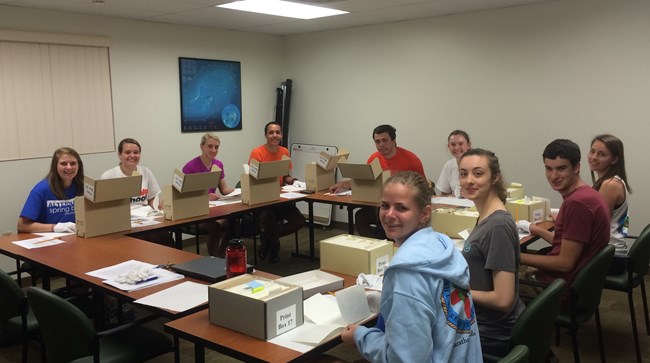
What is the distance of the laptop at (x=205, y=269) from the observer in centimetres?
241

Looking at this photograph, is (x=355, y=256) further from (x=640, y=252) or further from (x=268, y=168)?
(x=268, y=168)

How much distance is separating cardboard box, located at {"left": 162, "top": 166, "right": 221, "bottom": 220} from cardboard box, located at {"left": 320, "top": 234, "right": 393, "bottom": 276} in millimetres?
1637

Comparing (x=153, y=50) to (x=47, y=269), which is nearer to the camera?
(x=47, y=269)

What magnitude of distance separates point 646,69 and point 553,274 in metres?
2.69

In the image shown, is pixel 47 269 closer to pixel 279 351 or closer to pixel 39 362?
pixel 39 362

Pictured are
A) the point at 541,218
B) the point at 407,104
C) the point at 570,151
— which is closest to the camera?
the point at 570,151

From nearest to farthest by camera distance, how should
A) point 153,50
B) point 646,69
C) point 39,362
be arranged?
point 39,362, point 646,69, point 153,50

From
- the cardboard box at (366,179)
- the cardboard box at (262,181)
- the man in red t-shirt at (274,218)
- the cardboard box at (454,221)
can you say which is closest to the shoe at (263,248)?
the man in red t-shirt at (274,218)

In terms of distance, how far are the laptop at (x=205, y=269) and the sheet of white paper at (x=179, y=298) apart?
62mm

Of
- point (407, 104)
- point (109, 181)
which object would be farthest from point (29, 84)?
point (407, 104)

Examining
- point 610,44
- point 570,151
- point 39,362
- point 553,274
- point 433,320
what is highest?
point 610,44

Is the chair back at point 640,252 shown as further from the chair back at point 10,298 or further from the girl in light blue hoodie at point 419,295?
the chair back at point 10,298

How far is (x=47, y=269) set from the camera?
2.75 metres

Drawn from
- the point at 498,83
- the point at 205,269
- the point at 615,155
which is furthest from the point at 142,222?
the point at 498,83
